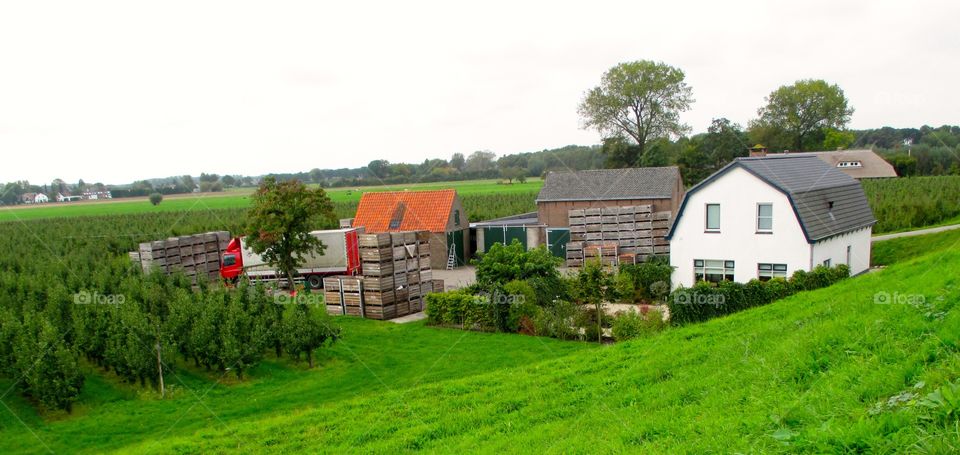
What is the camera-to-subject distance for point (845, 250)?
24.4m

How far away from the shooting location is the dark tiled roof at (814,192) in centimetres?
2227

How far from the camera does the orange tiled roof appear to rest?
120 feet

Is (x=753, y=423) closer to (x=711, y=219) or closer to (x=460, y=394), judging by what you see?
(x=460, y=394)

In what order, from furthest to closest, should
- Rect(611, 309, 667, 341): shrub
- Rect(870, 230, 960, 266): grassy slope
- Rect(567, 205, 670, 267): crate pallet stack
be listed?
Rect(567, 205, 670, 267): crate pallet stack → Rect(870, 230, 960, 266): grassy slope → Rect(611, 309, 667, 341): shrub

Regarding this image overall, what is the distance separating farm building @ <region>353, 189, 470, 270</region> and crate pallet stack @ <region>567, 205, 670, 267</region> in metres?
8.49

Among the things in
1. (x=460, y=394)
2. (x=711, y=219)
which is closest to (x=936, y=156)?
(x=711, y=219)

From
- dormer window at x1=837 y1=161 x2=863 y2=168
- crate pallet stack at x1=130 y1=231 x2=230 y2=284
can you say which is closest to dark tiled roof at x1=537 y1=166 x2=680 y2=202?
crate pallet stack at x1=130 y1=231 x2=230 y2=284

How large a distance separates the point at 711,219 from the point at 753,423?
723 inches

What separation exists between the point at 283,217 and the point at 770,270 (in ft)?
57.2

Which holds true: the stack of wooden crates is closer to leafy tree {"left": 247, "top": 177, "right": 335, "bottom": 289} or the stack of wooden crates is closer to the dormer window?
leafy tree {"left": 247, "top": 177, "right": 335, "bottom": 289}

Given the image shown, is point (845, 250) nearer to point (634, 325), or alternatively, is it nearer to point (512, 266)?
point (634, 325)

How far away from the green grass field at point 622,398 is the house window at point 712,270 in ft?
27.2

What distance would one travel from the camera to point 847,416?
5949 millimetres

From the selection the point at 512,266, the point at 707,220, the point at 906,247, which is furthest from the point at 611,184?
the point at 512,266
